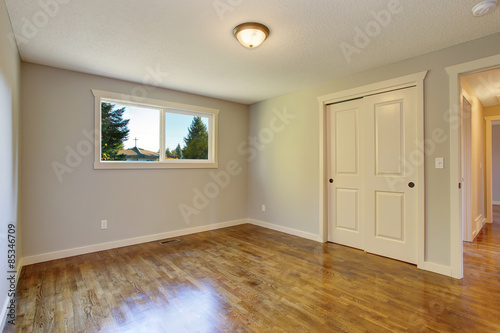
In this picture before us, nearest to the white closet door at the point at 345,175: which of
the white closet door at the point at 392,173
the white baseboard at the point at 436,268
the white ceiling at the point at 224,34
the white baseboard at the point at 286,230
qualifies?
the white closet door at the point at 392,173

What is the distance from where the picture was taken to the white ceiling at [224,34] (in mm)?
2059

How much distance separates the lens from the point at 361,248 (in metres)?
3.54

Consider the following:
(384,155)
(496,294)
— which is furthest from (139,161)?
(496,294)

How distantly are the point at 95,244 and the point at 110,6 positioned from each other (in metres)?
2.97

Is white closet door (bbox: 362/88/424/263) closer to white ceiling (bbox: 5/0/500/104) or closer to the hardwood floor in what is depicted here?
the hardwood floor

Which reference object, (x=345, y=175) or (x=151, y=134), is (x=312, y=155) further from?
(x=151, y=134)

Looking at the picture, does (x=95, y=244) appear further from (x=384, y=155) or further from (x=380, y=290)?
(x=384, y=155)

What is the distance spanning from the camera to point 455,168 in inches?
105

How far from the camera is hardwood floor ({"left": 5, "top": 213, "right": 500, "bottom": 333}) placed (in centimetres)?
190

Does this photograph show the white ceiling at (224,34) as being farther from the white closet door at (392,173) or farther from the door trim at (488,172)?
the door trim at (488,172)

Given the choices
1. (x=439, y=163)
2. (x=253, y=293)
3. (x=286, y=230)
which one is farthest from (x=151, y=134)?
(x=439, y=163)

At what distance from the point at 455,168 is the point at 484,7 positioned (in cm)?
147

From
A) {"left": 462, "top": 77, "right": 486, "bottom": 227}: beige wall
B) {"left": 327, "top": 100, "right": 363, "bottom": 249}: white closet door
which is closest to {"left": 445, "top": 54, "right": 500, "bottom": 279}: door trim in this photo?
{"left": 327, "top": 100, "right": 363, "bottom": 249}: white closet door

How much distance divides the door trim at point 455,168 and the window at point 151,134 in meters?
3.50
